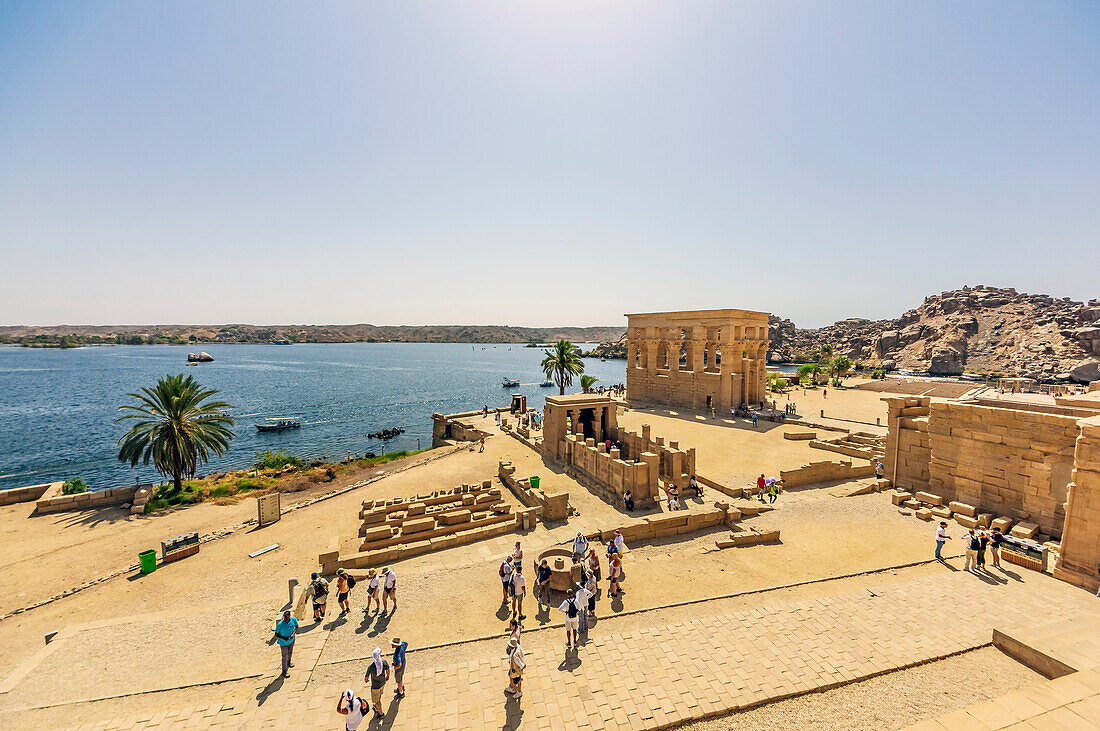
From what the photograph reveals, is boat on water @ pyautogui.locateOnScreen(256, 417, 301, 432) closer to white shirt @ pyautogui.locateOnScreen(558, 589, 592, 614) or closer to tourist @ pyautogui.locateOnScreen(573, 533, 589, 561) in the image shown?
tourist @ pyautogui.locateOnScreen(573, 533, 589, 561)

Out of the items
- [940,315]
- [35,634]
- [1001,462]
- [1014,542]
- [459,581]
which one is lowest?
[35,634]

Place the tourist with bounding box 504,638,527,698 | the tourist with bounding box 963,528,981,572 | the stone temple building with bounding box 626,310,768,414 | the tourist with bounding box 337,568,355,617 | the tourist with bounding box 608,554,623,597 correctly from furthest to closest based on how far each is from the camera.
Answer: the stone temple building with bounding box 626,310,768,414
the tourist with bounding box 963,528,981,572
the tourist with bounding box 608,554,623,597
the tourist with bounding box 337,568,355,617
the tourist with bounding box 504,638,527,698

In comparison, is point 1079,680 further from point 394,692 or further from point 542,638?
point 394,692

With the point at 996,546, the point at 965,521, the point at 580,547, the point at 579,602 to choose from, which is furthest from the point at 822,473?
the point at 579,602

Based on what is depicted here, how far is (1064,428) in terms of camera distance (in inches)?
522

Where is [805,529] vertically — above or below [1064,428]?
below

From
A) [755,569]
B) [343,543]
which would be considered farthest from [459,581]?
[755,569]

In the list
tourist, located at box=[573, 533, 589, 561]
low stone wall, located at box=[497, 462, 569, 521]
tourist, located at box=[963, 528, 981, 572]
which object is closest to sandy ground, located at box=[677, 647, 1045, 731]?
tourist, located at box=[963, 528, 981, 572]

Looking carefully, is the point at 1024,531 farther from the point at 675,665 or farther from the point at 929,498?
the point at 675,665

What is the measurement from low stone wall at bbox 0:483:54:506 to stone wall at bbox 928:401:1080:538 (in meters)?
40.4

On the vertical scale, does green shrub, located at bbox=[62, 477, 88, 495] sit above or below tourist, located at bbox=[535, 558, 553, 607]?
below

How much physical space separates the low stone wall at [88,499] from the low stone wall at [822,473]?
29776 millimetres

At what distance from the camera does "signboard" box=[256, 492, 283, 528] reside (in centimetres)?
1770

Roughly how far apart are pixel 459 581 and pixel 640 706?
617 centimetres
